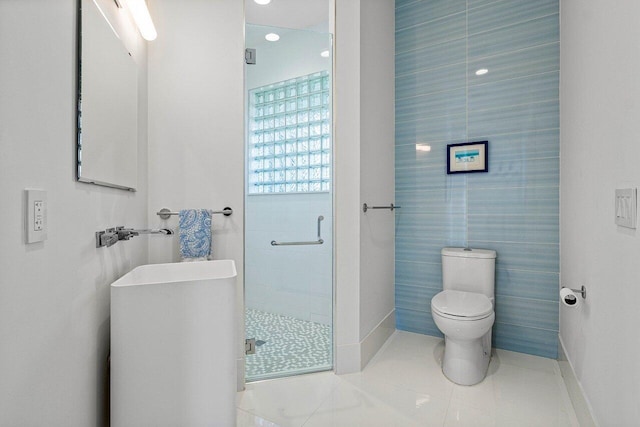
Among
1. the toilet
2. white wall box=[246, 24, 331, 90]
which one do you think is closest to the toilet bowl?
the toilet

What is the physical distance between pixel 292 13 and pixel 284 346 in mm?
2691

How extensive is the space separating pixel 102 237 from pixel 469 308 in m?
1.89

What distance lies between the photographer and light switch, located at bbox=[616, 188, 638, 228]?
94cm

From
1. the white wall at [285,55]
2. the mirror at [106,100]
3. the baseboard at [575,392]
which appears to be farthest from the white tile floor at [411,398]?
the white wall at [285,55]

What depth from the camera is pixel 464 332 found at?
185cm

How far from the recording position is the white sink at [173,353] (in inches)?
43.4

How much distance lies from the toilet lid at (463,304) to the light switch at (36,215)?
6.18ft

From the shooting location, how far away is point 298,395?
1826 mm

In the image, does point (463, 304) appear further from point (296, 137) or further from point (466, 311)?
point (296, 137)

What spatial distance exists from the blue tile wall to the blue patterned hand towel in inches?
63.8

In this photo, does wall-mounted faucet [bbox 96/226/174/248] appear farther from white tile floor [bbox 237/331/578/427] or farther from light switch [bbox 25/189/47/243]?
white tile floor [bbox 237/331/578/427]

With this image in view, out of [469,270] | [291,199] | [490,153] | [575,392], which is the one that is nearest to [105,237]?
[291,199]

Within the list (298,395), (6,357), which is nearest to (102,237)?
(6,357)

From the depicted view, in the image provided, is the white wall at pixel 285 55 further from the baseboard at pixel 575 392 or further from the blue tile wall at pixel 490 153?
the baseboard at pixel 575 392
